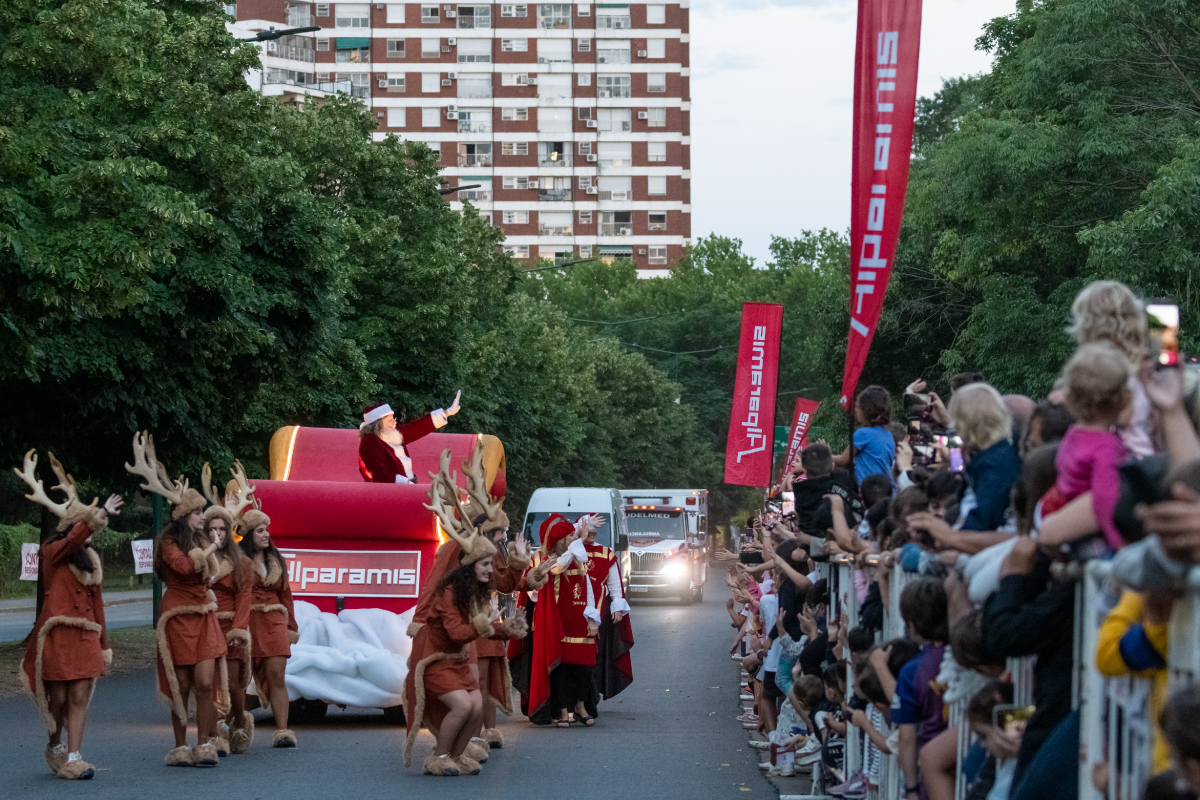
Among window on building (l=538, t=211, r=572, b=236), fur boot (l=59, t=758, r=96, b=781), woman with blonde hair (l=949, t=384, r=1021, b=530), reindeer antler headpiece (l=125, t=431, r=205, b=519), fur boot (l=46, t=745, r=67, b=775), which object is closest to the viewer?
woman with blonde hair (l=949, t=384, r=1021, b=530)

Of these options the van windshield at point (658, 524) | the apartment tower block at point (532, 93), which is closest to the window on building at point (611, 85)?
the apartment tower block at point (532, 93)

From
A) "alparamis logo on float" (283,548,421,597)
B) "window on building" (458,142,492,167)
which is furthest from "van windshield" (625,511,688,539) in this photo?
"window on building" (458,142,492,167)

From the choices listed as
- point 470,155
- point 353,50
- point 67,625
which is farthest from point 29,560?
point 353,50

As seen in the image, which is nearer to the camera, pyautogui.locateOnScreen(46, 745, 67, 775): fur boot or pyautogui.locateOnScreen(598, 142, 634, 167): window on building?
pyautogui.locateOnScreen(46, 745, 67, 775): fur boot

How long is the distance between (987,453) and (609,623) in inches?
414

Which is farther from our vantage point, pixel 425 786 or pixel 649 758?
pixel 649 758

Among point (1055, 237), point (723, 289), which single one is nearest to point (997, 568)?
point (1055, 237)

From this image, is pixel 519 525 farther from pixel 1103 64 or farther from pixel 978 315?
pixel 1103 64

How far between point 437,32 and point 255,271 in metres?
83.2

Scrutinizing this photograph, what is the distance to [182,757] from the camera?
1179 cm

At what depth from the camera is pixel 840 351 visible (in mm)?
41438

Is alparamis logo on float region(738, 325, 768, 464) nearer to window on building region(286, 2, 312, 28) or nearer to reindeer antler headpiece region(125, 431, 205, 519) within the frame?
reindeer antler headpiece region(125, 431, 205, 519)

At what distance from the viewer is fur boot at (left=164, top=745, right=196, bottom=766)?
11773mm

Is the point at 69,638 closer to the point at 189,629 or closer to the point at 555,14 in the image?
the point at 189,629
